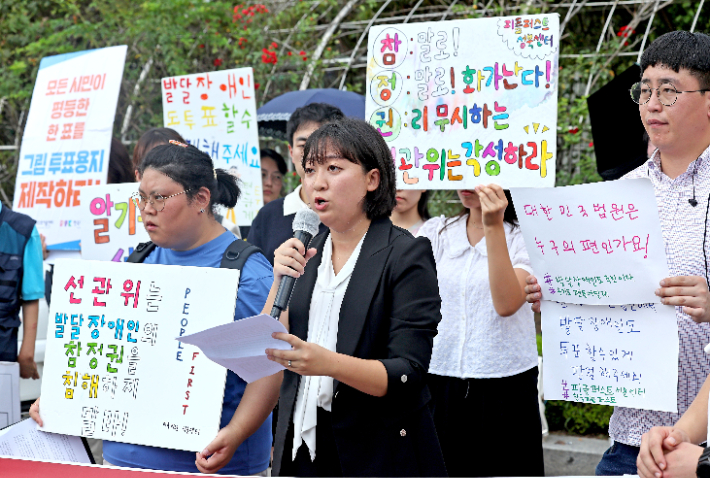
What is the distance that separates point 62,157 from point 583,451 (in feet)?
14.2

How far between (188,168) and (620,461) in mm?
1854

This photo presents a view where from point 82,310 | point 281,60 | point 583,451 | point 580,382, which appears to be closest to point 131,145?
point 281,60

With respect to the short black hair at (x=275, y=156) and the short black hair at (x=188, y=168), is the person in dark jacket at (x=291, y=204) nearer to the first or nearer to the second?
the short black hair at (x=188, y=168)

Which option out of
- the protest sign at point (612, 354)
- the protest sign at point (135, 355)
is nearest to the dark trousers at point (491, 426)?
the protest sign at point (612, 354)

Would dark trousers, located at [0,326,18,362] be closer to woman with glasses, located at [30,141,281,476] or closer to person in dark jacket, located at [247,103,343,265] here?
person in dark jacket, located at [247,103,343,265]

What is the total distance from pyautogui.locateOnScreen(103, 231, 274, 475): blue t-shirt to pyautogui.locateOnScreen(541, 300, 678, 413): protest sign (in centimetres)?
101

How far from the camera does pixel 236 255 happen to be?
2627mm

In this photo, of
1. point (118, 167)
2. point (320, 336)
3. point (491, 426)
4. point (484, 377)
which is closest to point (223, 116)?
point (118, 167)

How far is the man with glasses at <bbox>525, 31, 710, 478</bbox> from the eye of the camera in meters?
2.38

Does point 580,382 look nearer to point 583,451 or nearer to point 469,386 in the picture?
point 469,386

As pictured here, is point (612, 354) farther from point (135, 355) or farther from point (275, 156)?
point (275, 156)

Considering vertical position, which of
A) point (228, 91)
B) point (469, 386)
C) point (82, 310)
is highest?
point (228, 91)

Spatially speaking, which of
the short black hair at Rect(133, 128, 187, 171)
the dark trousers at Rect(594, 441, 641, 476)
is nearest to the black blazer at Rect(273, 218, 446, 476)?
the dark trousers at Rect(594, 441, 641, 476)

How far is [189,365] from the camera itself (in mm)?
2416
